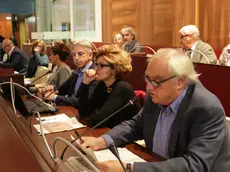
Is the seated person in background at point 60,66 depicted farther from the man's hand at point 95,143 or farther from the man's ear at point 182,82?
the man's ear at point 182,82

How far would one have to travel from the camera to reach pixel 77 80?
3076 millimetres

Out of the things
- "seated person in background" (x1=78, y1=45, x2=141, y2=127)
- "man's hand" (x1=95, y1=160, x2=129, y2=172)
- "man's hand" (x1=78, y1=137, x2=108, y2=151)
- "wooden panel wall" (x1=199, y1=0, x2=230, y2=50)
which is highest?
"wooden panel wall" (x1=199, y1=0, x2=230, y2=50)

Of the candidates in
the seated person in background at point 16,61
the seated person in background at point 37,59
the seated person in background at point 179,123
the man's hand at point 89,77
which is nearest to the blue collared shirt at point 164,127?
the seated person in background at point 179,123

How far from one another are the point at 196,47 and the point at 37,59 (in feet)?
8.11

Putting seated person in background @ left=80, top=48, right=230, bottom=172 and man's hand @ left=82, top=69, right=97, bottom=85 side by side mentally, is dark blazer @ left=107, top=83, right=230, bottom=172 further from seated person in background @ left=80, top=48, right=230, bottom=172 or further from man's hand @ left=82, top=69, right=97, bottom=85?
man's hand @ left=82, top=69, right=97, bottom=85

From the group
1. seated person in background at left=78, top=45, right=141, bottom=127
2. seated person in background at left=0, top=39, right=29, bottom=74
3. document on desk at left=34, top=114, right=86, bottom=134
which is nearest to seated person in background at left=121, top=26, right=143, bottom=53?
seated person in background at left=0, top=39, right=29, bottom=74

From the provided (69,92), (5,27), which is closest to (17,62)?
(69,92)

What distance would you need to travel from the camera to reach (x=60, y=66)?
3.67 m

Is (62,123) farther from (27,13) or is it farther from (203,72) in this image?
(27,13)

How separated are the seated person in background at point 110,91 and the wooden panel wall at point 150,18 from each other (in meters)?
4.30

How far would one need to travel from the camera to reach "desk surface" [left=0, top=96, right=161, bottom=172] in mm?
1118

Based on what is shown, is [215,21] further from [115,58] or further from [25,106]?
[25,106]

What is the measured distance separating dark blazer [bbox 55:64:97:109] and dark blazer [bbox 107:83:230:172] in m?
1.18

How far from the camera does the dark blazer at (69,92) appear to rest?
278 cm
